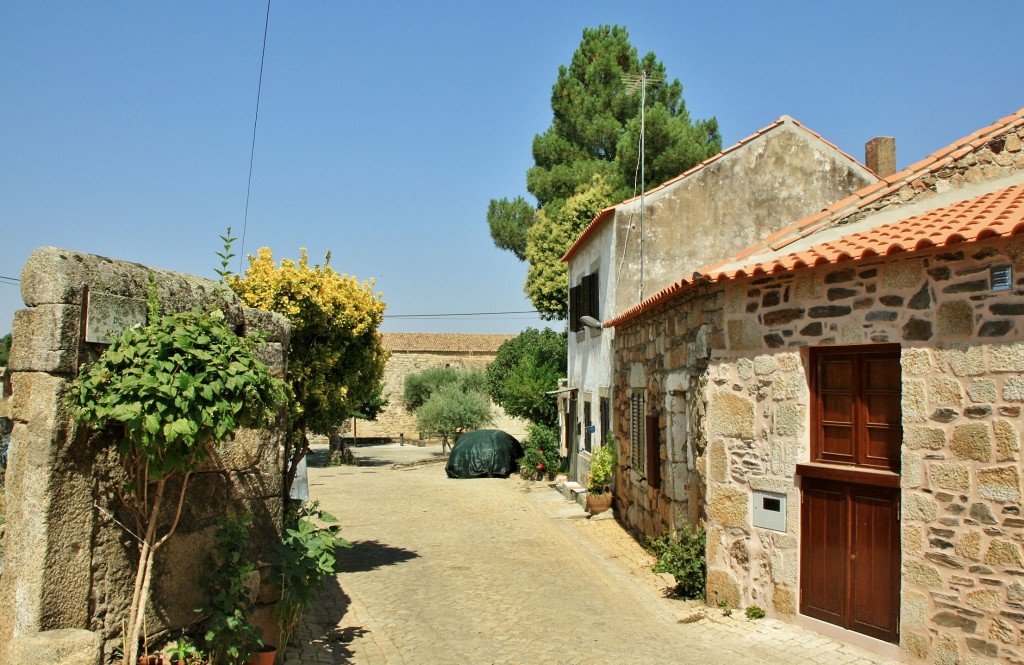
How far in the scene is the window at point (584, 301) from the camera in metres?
16.8

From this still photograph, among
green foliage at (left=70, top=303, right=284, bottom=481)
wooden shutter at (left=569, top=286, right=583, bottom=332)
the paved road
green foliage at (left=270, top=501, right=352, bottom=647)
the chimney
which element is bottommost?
the paved road

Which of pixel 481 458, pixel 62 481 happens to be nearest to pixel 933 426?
pixel 62 481

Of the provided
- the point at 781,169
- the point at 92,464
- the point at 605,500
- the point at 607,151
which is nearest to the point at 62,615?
the point at 92,464

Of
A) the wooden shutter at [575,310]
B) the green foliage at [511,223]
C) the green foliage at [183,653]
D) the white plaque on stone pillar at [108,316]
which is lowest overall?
the green foliage at [183,653]

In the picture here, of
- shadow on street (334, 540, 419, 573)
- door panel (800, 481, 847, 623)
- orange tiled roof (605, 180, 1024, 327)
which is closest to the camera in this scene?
orange tiled roof (605, 180, 1024, 327)

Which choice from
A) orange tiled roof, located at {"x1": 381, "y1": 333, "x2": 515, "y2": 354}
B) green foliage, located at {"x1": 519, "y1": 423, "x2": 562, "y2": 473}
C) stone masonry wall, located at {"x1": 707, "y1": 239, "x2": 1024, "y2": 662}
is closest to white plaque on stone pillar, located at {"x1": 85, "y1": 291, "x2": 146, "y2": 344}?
stone masonry wall, located at {"x1": 707, "y1": 239, "x2": 1024, "y2": 662}

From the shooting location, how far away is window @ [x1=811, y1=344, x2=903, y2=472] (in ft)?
22.3

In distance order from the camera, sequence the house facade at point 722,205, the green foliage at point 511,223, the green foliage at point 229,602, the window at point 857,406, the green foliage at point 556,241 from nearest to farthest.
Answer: the green foliage at point 229,602
the window at point 857,406
the house facade at point 722,205
the green foliage at point 556,241
the green foliage at point 511,223

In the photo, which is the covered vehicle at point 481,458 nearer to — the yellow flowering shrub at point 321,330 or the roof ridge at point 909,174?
the yellow flowering shrub at point 321,330

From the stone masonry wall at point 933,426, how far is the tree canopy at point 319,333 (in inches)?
201

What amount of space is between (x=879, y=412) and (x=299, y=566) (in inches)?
198

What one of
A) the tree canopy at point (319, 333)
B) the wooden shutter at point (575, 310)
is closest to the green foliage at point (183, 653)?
the tree canopy at point (319, 333)

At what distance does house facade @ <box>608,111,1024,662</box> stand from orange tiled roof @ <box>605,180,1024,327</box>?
0.03m

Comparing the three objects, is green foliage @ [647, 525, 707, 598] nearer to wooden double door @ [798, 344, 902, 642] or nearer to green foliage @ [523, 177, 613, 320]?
wooden double door @ [798, 344, 902, 642]
